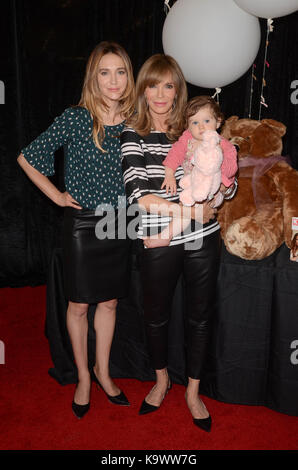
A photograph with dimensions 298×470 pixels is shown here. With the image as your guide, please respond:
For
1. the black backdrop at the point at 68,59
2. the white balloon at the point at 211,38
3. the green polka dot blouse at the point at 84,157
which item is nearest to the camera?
the green polka dot blouse at the point at 84,157

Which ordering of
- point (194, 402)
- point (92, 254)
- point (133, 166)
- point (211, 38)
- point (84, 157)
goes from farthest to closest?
point (211, 38), point (194, 402), point (92, 254), point (84, 157), point (133, 166)

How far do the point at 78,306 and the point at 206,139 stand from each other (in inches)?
34.3

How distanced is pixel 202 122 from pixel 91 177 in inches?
18.1

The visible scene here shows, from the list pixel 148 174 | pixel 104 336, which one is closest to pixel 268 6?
pixel 148 174

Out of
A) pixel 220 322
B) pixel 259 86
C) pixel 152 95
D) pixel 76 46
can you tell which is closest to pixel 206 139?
pixel 152 95

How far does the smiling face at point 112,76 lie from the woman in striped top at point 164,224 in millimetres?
75

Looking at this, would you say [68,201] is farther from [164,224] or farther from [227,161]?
[227,161]

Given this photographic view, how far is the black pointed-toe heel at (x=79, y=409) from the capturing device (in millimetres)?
1749

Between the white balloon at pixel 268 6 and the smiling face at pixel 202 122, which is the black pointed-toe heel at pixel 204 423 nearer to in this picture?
the smiling face at pixel 202 122

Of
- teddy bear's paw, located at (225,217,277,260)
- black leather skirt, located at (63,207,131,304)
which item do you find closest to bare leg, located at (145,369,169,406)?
black leather skirt, located at (63,207,131,304)

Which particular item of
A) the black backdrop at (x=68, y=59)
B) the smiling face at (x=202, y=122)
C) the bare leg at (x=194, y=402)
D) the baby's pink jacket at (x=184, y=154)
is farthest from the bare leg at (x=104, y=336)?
the black backdrop at (x=68, y=59)

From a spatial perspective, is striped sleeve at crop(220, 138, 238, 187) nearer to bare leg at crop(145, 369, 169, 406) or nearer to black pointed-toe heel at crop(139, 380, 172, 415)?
bare leg at crop(145, 369, 169, 406)

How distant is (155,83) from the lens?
55.7 inches
